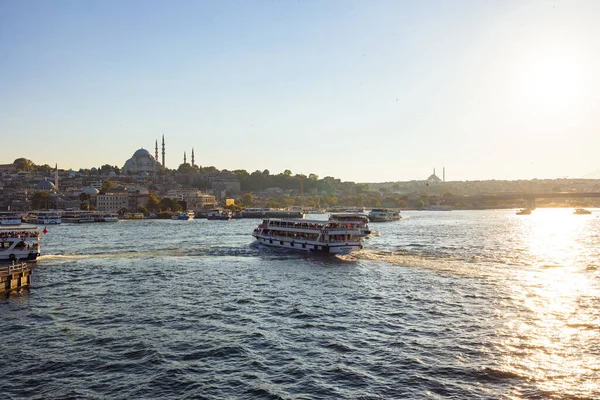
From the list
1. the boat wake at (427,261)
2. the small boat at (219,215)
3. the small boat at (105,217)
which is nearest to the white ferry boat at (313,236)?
the boat wake at (427,261)

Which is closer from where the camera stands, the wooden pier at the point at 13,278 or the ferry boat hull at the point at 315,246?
the wooden pier at the point at 13,278

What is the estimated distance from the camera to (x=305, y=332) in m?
23.3

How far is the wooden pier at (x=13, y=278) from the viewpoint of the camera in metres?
31.8

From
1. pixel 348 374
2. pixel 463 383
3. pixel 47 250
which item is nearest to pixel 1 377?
pixel 348 374

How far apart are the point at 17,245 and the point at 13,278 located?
534 inches

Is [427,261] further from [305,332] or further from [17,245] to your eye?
[17,245]

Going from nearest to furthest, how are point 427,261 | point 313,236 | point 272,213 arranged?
point 427,261, point 313,236, point 272,213

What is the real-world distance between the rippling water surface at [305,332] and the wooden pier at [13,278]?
977mm

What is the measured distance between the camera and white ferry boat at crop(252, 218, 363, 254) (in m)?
51.1

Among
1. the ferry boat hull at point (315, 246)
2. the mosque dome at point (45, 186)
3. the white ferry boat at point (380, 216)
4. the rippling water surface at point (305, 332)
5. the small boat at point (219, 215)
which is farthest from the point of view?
the mosque dome at point (45, 186)

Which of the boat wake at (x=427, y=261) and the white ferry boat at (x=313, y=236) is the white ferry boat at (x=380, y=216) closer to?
the white ferry boat at (x=313, y=236)

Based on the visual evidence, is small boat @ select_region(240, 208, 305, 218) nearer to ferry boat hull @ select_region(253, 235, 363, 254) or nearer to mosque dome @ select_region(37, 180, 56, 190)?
mosque dome @ select_region(37, 180, 56, 190)

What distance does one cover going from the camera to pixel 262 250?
56.8m

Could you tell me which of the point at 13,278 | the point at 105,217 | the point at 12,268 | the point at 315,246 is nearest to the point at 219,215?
the point at 105,217
